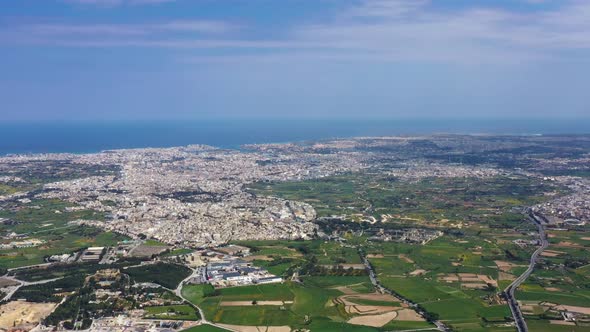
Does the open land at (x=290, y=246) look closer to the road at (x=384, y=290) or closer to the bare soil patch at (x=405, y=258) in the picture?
the road at (x=384, y=290)

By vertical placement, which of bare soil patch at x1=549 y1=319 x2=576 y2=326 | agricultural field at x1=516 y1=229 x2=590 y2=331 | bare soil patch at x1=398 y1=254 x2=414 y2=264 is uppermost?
agricultural field at x1=516 y1=229 x2=590 y2=331

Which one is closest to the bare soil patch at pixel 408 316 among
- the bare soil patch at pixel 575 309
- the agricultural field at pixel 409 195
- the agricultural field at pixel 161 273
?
the bare soil patch at pixel 575 309

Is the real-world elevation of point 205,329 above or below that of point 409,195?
below

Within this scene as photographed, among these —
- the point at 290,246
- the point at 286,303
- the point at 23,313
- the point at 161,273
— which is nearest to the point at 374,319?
the point at 286,303

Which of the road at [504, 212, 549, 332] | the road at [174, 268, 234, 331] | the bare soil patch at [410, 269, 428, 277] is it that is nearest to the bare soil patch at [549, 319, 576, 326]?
the road at [504, 212, 549, 332]

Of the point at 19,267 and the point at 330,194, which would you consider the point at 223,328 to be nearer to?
the point at 19,267

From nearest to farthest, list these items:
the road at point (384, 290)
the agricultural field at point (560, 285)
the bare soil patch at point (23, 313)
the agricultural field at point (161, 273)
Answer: the bare soil patch at point (23, 313) → the road at point (384, 290) → the agricultural field at point (560, 285) → the agricultural field at point (161, 273)

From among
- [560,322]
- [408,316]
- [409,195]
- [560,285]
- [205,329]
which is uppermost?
[409,195]

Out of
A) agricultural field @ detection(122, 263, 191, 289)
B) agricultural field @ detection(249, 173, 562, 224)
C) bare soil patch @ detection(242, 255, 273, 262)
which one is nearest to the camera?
agricultural field @ detection(122, 263, 191, 289)

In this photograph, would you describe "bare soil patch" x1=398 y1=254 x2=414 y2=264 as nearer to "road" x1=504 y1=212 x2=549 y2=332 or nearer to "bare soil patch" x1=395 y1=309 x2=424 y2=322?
"road" x1=504 y1=212 x2=549 y2=332

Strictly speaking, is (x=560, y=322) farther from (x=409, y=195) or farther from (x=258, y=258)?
(x=409, y=195)

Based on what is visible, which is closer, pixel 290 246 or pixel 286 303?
pixel 286 303

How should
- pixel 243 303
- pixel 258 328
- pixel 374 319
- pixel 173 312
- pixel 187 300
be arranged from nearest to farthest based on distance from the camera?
pixel 258 328 < pixel 374 319 < pixel 173 312 < pixel 243 303 < pixel 187 300
